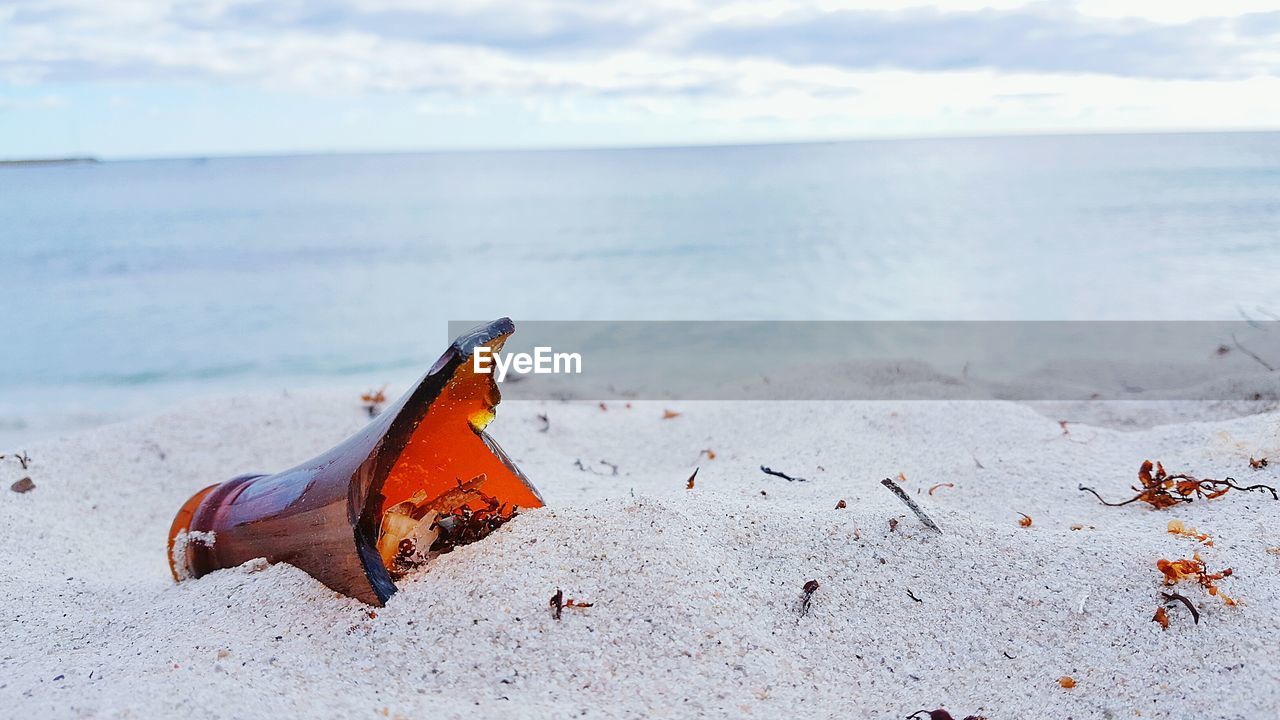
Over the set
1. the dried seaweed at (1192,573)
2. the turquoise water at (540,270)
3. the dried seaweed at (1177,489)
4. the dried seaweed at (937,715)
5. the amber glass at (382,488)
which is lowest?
the turquoise water at (540,270)

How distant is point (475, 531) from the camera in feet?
6.12

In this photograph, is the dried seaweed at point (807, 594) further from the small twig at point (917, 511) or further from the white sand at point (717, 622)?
the small twig at point (917, 511)

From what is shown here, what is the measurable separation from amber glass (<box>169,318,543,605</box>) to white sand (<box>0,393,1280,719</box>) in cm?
6

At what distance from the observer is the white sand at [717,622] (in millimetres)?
1474

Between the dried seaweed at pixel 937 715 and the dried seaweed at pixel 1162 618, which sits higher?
the dried seaweed at pixel 1162 618

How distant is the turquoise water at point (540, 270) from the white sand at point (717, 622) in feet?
→ 17.4

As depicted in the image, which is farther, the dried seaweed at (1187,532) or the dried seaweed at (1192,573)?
the dried seaweed at (1187,532)

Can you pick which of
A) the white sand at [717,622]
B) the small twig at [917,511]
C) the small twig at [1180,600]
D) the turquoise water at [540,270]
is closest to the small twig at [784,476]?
the white sand at [717,622]

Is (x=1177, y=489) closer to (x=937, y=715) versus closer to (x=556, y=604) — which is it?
(x=937, y=715)

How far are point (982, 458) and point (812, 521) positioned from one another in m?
1.06

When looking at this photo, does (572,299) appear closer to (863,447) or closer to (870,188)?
(863,447)

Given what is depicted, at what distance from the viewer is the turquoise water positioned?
8523 mm

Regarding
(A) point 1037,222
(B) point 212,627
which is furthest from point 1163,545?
(A) point 1037,222

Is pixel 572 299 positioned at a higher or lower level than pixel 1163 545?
lower
